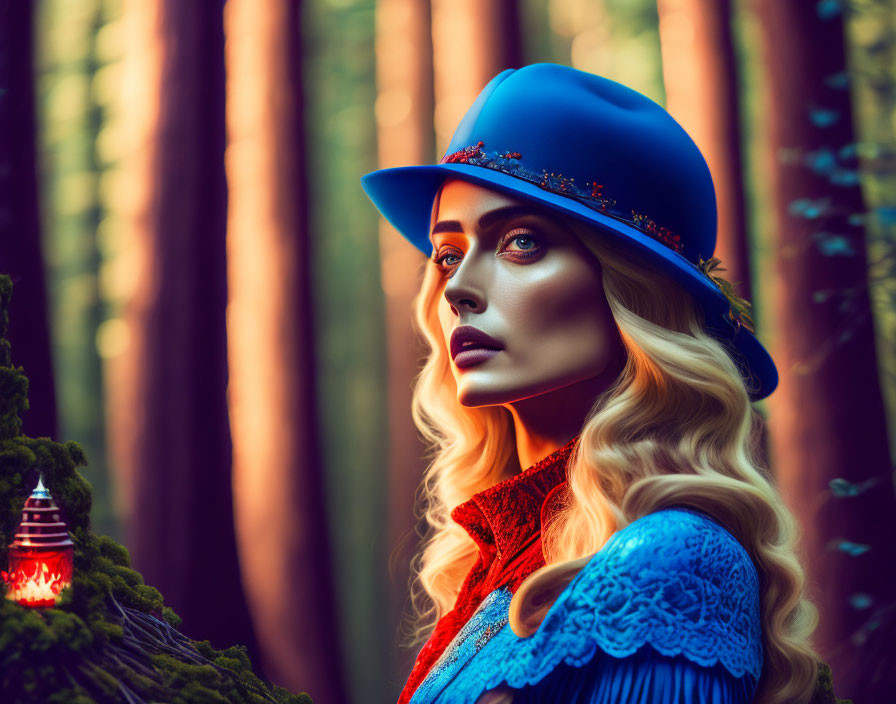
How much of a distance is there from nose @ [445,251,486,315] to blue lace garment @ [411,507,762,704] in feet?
1.22

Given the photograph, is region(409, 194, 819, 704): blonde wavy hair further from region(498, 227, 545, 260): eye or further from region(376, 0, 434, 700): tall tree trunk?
region(376, 0, 434, 700): tall tree trunk

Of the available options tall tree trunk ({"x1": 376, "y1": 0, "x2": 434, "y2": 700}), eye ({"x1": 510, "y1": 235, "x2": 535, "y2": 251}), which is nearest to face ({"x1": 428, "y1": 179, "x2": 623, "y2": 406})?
eye ({"x1": 510, "y1": 235, "x2": 535, "y2": 251})

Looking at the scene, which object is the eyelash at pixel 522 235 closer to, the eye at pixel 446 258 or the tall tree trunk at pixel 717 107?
the eye at pixel 446 258

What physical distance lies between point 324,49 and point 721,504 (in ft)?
5.04

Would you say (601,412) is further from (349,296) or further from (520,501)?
(349,296)

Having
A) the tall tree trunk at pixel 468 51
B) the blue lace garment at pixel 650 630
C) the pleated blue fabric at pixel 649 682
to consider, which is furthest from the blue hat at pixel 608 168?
the tall tree trunk at pixel 468 51

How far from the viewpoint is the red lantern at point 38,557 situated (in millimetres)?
893

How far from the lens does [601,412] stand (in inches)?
45.4

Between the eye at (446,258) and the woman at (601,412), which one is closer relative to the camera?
the woman at (601,412)

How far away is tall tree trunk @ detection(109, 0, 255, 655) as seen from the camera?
1.92 metres

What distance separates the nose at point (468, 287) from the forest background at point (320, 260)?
2.71ft

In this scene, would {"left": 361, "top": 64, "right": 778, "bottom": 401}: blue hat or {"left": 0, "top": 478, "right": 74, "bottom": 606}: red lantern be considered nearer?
{"left": 0, "top": 478, "right": 74, "bottom": 606}: red lantern

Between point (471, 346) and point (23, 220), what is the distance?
49.6 inches

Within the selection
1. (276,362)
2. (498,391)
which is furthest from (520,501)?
(276,362)
